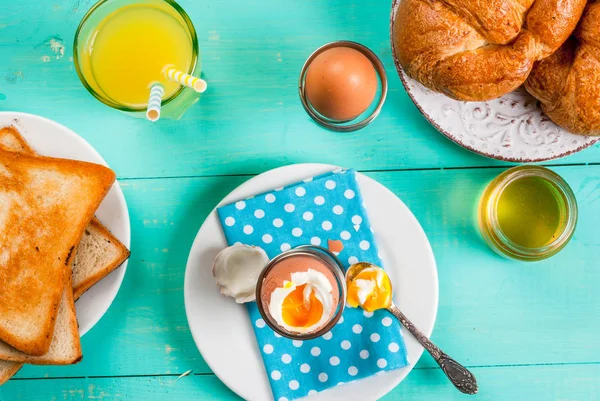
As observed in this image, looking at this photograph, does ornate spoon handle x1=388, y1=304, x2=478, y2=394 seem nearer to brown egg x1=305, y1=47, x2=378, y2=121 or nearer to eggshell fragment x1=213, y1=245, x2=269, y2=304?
eggshell fragment x1=213, y1=245, x2=269, y2=304

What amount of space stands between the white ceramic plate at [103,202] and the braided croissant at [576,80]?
81 centimetres

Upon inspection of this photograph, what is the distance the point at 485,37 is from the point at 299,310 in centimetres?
56

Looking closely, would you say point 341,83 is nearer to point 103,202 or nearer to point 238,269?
point 238,269

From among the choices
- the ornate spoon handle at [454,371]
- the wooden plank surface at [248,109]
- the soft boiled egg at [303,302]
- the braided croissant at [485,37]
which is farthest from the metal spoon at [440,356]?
the braided croissant at [485,37]

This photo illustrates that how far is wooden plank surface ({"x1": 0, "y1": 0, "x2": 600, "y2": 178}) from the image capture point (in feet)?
3.90

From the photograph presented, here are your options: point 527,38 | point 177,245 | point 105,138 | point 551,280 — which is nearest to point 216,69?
point 105,138

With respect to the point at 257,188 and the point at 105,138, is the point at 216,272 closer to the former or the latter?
the point at 257,188

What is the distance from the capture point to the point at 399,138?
1.19 metres

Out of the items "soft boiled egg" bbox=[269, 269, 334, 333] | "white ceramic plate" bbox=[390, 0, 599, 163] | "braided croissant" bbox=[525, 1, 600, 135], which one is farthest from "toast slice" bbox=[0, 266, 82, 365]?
"braided croissant" bbox=[525, 1, 600, 135]

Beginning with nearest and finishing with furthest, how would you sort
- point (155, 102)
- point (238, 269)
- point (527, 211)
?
point (155, 102) → point (238, 269) → point (527, 211)

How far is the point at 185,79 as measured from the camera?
0.94 meters

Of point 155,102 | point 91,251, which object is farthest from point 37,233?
point 155,102

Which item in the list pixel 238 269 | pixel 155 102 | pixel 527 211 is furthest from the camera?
pixel 527 211

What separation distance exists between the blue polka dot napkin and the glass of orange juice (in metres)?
0.27
